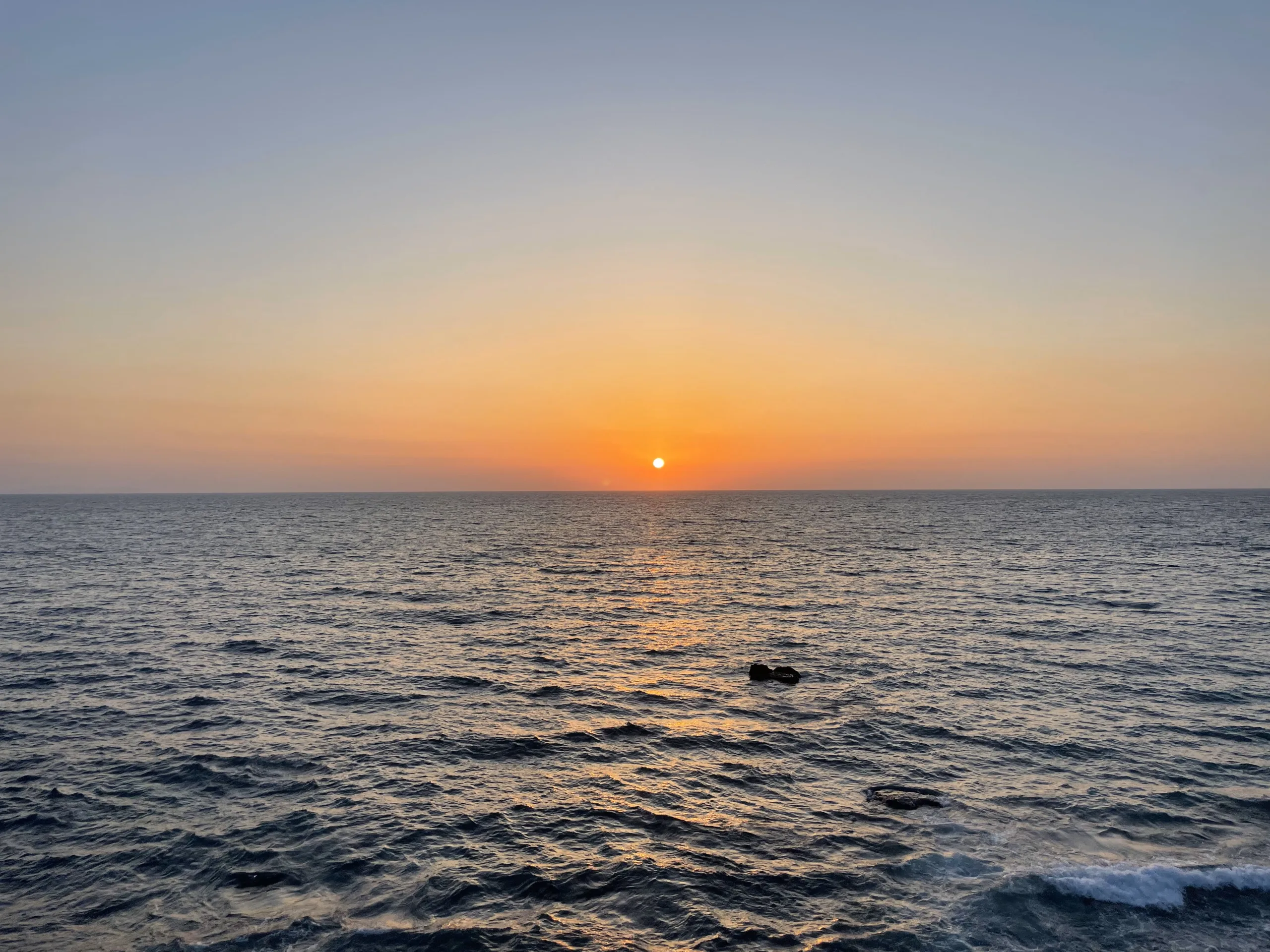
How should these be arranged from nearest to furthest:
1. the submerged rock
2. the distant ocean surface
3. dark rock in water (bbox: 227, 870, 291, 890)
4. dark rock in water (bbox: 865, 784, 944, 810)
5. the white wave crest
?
the distant ocean surface, the white wave crest, dark rock in water (bbox: 227, 870, 291, 890), dark rock in water (bbox: 865, 784, 944, 810), the submerged rock

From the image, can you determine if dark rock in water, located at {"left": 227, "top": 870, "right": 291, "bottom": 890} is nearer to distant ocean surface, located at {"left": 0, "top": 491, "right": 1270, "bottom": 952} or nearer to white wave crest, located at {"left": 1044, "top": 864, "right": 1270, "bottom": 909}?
distant ocean surface, located at {"left": 0, "top": 491, "right": 1270, "bottom": 952}

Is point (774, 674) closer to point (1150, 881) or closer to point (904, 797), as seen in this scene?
point (904, 797)

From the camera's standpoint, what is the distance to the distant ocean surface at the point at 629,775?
60.5 ft

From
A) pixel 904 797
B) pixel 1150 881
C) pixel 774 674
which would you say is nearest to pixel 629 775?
pixel 904 797

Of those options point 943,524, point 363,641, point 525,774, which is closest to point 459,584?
point 363,641

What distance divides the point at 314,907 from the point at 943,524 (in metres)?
179

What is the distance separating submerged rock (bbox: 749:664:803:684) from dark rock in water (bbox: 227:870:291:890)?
25.8m

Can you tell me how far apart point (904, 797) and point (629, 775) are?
9772 mm

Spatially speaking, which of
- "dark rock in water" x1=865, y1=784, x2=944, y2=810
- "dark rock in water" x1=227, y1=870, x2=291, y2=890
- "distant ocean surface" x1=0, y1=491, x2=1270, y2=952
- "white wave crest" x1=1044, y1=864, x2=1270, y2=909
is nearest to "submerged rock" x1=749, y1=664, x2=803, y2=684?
"distant ocean surface" x1=0, y1=491, x2=1270, y2=952

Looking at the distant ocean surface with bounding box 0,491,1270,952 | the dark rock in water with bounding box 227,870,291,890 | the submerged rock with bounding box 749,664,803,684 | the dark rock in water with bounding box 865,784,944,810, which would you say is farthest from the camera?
the submerged rock with bounding box 749,664,803,684

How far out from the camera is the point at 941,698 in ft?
121

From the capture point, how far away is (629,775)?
2744cm

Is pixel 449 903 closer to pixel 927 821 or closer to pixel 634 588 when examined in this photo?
pixel 927 821

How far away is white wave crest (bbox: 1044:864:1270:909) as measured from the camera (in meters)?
19.2
